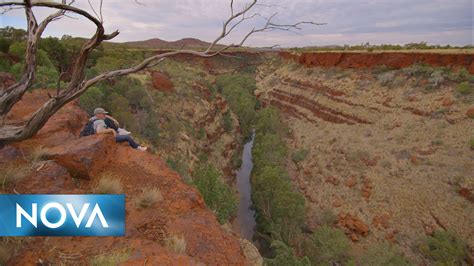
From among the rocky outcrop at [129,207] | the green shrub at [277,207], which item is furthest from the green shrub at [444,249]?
the rocky outcrop at [129,207]

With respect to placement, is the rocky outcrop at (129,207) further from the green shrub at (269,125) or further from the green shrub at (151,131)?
the green shrub at (269,125)

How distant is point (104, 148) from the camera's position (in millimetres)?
6211

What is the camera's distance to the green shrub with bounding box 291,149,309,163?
88.4 feet

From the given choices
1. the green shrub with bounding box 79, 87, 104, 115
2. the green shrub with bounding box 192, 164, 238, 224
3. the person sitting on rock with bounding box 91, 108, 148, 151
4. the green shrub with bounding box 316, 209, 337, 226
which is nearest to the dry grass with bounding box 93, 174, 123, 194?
the person sitting on rock with bounding box 91, 108, 148, 151

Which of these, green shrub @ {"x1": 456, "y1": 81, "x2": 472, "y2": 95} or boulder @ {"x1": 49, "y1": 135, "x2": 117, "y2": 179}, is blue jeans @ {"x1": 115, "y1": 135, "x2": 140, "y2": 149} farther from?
green shrub @ {"x1": 456, "y1": 81, "x2": 472, "y2": 95}

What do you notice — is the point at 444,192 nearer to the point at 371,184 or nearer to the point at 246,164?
the point at 371,184

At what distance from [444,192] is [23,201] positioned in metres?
19.1

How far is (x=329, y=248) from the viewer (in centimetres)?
1630

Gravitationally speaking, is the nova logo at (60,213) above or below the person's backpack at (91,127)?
below

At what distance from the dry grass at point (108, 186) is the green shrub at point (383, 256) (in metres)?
13.4

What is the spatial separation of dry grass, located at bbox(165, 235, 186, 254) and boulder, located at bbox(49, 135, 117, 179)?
6.89 ft

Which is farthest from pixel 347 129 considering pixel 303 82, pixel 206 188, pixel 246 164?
pixel 206 188

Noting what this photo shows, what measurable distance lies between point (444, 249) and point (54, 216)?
16.0 metres

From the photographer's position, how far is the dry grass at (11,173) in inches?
189
